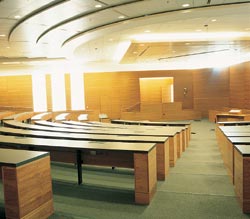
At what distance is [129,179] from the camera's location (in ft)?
13.9

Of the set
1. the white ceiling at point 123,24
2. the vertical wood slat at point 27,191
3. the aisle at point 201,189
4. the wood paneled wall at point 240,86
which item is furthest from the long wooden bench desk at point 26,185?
the wood paneled wall at point 240,86

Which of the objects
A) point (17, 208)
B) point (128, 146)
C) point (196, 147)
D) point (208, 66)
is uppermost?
point (208, 66)

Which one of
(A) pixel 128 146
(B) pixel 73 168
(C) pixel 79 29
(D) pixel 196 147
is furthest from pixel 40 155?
(D) pixel 196 147

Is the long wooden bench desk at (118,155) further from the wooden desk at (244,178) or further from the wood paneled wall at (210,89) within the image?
the wood paneled wall at (210,89)

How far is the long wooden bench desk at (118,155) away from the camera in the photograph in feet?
10.7

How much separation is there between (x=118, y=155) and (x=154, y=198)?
786mm

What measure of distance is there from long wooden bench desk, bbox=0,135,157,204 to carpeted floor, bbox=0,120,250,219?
0.71 feet

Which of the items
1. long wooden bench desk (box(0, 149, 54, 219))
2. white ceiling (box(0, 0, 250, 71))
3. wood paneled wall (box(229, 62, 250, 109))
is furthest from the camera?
wood paneled wall (box(229, 62, 250, 109))

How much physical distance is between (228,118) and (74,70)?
27.7 feet

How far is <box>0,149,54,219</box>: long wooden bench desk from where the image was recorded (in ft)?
8.56

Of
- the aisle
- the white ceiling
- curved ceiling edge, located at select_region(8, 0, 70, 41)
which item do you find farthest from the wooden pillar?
curved ceiling edge, located at select_region(8, 0, 70, 41)

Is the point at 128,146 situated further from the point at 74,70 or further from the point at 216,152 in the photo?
the point at 74,70

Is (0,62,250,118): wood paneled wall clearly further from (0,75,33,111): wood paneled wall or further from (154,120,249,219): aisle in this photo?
(154,120,249,219): aisle

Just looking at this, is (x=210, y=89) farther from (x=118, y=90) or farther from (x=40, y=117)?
(x=40, y=117)
